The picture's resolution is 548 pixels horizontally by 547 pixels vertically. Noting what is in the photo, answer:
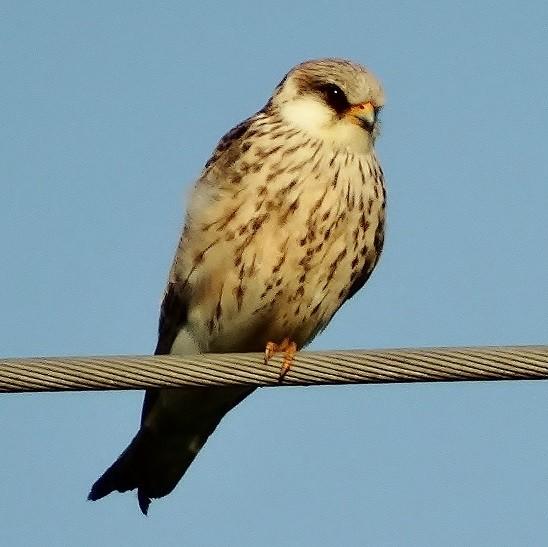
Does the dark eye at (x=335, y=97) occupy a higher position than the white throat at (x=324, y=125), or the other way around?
the dark eye at (x=335, y=97)

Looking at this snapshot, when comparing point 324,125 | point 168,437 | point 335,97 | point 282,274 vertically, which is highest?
point 335,97

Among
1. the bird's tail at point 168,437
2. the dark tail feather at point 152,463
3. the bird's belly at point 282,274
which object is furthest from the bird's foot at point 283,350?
the dark tail feather at point 152,463

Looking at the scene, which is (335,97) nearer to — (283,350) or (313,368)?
(283,350)

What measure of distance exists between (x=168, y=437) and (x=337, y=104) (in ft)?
5.34

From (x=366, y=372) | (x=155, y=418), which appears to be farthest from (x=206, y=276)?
(x=366, y=372)

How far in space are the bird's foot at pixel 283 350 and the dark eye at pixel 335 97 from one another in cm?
101

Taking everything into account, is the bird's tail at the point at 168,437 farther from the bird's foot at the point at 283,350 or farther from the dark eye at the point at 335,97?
the dark eye at the point at 335,97

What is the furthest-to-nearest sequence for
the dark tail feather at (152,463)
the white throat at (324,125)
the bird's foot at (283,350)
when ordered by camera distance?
the dark tail feather at (152,463) → the white throat at (324,125) → the bird's foot at (283,350)

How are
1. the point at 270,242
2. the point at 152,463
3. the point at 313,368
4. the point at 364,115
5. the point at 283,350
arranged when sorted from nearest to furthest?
the point at 313,368, the point at 283,350, the point at 270,242, the point at 364,115, the point at 152,463

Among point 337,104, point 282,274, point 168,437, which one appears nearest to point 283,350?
point 282,274

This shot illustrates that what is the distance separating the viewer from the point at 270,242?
18.3 ft

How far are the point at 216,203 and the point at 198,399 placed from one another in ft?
3.19

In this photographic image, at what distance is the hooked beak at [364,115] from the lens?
19.3 ft

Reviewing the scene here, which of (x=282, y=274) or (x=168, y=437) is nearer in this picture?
(x=282, y=274)
